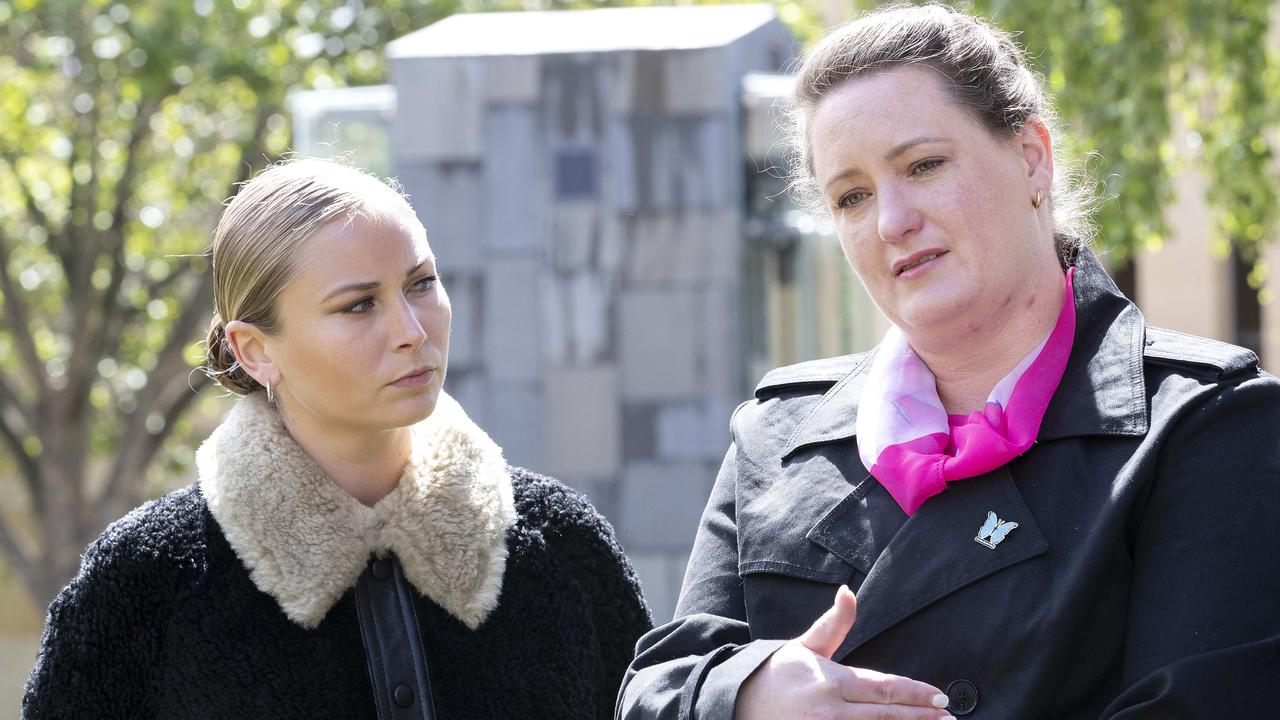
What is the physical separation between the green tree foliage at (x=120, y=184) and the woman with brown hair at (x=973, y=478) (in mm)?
10194

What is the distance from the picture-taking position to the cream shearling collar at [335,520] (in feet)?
8.54

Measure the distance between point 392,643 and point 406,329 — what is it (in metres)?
0.51

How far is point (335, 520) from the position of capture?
264 cm

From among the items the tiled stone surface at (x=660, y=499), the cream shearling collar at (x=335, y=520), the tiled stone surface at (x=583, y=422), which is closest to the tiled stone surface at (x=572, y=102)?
the tiled stone surface at (x=583, y=422)

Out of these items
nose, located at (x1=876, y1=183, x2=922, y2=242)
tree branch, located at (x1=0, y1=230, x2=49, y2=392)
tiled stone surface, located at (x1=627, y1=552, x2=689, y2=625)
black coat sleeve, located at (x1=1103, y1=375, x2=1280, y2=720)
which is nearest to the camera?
black coat sleeve, located at (x1=1103, y1=375, x2=1280, y2=720)

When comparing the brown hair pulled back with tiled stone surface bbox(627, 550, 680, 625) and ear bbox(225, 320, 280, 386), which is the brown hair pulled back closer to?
ear bbox(225, 320, 280, 386)

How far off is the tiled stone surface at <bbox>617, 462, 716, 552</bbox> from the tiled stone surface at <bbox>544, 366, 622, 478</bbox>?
11 cm

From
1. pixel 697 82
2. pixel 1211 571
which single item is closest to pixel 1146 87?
pixel 697 82

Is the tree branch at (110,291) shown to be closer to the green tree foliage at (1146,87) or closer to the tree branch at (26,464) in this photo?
the tree branch at (26,464)

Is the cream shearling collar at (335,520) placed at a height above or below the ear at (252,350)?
below

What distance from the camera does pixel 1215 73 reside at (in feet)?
27.0

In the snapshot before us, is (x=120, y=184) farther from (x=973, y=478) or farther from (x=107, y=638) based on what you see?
(x=973, y=478)

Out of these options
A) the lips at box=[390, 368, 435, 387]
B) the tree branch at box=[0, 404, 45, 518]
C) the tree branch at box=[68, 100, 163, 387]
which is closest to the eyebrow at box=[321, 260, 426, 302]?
the lips at box=[390, 368, 435, 387]

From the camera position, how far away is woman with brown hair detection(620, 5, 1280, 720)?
194cm
